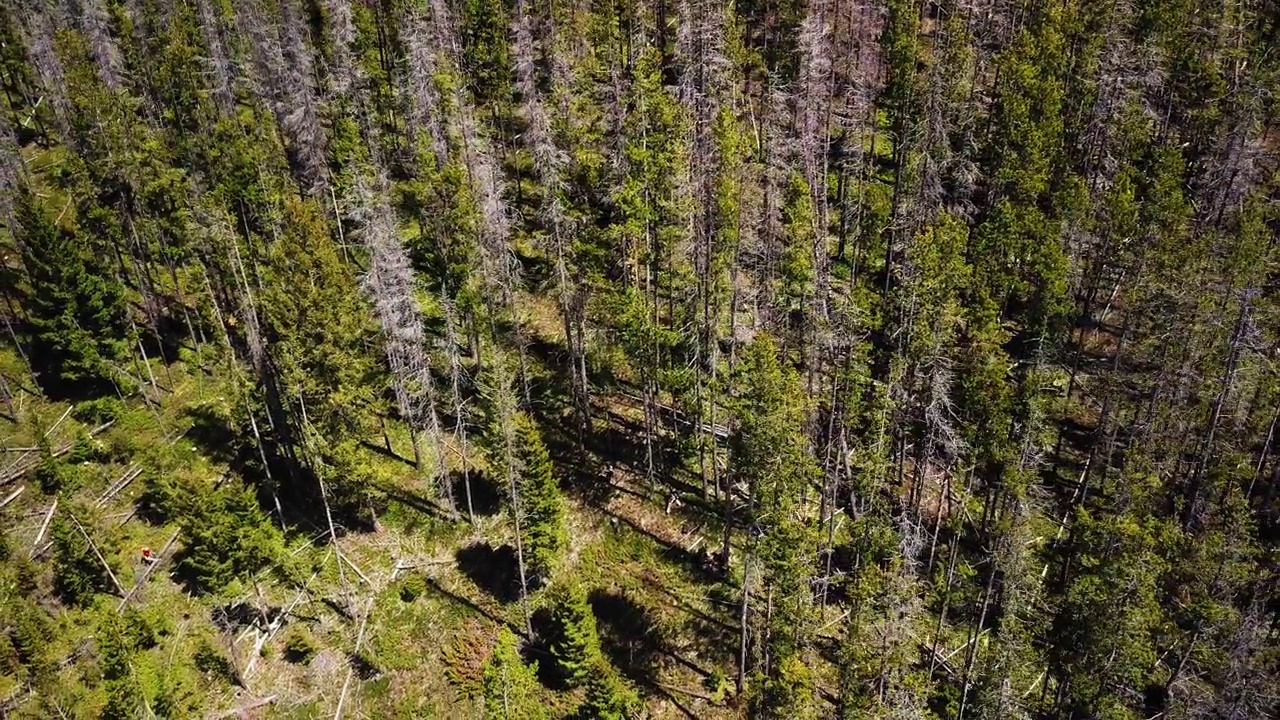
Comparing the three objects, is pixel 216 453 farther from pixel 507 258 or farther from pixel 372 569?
pixel 507 258

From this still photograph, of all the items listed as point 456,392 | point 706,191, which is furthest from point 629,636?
point 706,191

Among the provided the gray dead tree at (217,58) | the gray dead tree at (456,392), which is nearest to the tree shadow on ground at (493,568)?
the gray dead tree at (456,392)

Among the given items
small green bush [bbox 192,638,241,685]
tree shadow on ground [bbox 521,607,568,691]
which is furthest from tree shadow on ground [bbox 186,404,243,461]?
tree shadow on ground [bbox 521,607,568,691]

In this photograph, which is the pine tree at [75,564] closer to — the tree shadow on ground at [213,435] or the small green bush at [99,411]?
the tree shadow on ground at [213,435]

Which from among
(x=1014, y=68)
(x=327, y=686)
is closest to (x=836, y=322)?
(x=1014, y=68)

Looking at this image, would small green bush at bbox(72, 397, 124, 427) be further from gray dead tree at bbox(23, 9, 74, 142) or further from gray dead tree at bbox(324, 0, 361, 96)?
gray dead tree at bbox(23, 9, 74, 142)
